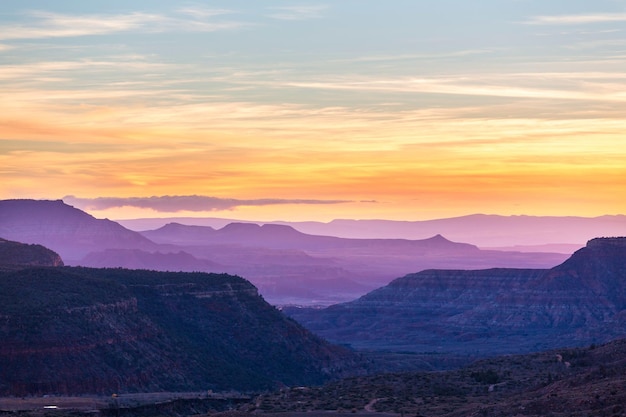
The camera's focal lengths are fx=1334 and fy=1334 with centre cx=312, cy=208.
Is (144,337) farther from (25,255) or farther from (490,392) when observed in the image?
(490,392)

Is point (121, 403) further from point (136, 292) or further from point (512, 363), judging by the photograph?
point (136, 292)

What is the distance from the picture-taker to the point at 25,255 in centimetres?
A: 14500

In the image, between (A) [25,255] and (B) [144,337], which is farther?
(A) [25,255]

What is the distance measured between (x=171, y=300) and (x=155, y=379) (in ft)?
75.9

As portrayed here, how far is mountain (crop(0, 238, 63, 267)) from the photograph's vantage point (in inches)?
5556

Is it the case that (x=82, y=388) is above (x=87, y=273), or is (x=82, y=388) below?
below

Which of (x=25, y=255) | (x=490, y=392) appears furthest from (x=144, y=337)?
(x=490, y=392)

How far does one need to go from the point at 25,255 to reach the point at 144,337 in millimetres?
33070

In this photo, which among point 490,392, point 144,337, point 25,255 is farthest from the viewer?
point 25,255

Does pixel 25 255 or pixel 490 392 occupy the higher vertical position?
pixel 25 255

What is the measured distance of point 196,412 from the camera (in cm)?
9044

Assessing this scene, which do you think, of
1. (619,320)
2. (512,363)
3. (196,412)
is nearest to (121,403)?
(196,412)

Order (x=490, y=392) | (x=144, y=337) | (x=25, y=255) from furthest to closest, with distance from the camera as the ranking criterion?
1. (x=25, y=255)
2. (x=144, y=337)
3. (x=490, y=392)

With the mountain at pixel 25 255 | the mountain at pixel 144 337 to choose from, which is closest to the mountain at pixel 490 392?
the mountain at pixel 144 337
